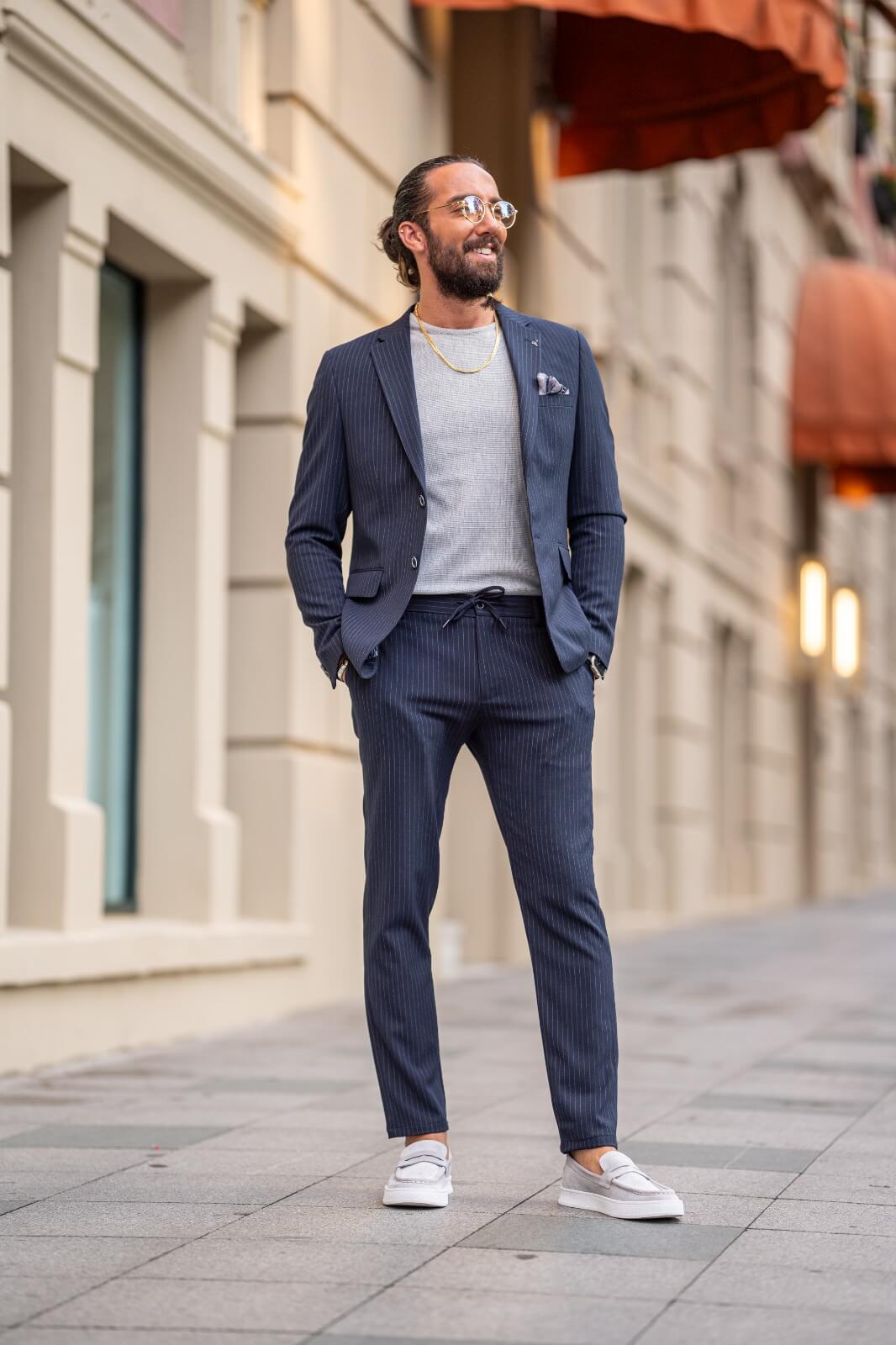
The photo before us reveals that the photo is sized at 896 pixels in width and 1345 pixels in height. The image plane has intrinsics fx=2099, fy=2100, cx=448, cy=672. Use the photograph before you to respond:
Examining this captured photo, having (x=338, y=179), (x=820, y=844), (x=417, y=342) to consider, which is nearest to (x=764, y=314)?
(x=820, y=844)

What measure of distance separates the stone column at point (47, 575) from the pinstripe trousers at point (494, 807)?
9.10 ft

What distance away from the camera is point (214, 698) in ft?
26.5

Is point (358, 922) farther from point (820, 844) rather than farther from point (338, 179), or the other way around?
point (820, 844)

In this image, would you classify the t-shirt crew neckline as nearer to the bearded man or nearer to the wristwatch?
the bearded man

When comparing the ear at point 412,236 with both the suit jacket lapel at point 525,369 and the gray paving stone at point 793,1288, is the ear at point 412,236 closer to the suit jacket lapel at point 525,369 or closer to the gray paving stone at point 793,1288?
the suit jacket lapel at point 525,369

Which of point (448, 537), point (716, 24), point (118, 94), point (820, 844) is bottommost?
point (820, 844)

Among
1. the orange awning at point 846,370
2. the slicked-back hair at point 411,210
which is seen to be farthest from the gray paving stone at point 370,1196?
the orange awning at point 846,370

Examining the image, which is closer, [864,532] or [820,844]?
[820,844]

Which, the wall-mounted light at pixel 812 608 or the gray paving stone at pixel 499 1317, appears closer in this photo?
the gray paving stone at pixel 499 1317

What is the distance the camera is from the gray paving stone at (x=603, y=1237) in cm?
360

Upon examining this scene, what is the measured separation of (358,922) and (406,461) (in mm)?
5311

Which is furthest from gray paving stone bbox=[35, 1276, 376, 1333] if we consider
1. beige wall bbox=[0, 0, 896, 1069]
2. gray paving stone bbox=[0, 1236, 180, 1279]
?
beige wall bbox=[0, 0, 896, 1069]

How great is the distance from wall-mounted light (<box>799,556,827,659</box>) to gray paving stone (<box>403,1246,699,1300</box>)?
18584 mm

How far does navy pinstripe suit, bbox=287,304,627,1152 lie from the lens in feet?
13.2
